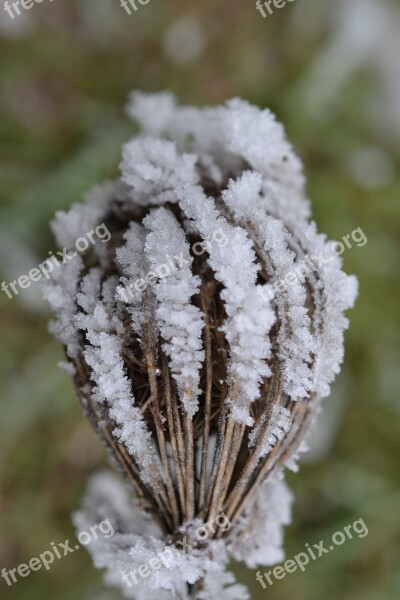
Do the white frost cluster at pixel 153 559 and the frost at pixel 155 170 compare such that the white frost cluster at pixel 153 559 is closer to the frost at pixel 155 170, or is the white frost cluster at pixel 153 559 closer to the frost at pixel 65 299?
the frost at pixel 65 299

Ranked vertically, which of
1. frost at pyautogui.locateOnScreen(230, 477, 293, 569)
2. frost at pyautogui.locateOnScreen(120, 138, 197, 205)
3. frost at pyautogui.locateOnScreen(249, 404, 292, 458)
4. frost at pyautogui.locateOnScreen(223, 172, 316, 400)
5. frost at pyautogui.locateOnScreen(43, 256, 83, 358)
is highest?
frost at pyautogui.locateOnScreen(120, 138, 197, 205)

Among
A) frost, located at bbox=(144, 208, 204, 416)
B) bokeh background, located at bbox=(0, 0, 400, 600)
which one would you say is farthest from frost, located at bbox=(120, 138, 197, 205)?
bokeh background, located at bbox=(0, 0, 400, 600)

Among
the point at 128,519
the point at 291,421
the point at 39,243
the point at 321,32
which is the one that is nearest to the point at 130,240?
the point at 291,421

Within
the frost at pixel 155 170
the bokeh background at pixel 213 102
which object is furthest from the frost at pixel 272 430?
the bokeh background at pixel 213 102

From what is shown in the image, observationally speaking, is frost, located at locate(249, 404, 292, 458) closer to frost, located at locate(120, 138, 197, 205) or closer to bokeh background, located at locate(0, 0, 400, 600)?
frost, located at locate(120, 138, 197, 205)

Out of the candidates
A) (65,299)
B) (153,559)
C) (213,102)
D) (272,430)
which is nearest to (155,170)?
(65,299)

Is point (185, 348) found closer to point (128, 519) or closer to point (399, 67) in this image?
point (128, 519)

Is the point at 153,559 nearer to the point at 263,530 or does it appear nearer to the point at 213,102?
the point at 263,530
